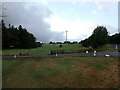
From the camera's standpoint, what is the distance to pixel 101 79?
9609 millimetres

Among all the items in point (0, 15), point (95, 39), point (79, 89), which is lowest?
point (79, 89)

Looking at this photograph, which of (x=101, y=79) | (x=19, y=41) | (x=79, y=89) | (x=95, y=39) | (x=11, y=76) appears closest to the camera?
(x=79, y=89)

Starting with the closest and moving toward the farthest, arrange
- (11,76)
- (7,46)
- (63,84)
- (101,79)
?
(63,84) < (101,79) < (11,76) < (7,46)

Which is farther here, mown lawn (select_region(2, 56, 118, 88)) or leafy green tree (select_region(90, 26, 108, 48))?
leafy green tree (select_region(90, 26, 108, 48))

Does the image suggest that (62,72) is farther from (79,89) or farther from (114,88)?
(114,88)

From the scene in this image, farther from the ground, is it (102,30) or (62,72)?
(102,30)

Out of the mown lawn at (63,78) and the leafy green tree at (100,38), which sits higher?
the leafy green tree at (100,38)

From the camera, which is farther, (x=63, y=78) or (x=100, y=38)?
(x=100, y=38)

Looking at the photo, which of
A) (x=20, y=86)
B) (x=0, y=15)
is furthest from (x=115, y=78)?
(x=0, y=15)

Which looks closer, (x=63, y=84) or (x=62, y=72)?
(x=63, y=84)

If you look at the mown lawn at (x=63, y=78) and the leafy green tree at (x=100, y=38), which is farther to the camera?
the leafy green tree at (x=100, y=38)

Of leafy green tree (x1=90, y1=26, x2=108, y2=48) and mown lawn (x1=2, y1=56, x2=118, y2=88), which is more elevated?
leafy green tree (x1=90, y1=26, x2=108, y2=48)

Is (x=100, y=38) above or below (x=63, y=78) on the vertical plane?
above

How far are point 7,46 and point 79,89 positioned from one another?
2210 inches
